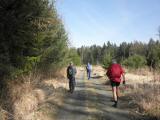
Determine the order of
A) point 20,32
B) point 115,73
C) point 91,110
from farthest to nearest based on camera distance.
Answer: point 115,73 < point 20,32 < point 91,110

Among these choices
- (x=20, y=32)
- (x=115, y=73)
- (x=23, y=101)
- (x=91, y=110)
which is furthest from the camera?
(x=115, y=73)

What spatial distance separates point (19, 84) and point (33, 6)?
3898 mm

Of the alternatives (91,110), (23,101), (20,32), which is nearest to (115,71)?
(91,110)

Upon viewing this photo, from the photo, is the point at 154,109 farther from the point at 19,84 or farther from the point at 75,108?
the point at 19,84

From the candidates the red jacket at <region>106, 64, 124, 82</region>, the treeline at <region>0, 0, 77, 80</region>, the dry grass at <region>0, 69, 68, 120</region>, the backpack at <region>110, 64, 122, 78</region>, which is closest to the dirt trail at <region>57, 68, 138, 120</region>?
the dry grass at <region>0, 69, 68, 120</region>

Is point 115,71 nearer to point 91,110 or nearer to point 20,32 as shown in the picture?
point 91,110

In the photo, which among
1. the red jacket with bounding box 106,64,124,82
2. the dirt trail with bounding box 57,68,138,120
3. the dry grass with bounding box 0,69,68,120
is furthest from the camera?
the red jacket with bounding box 106,64,124,82

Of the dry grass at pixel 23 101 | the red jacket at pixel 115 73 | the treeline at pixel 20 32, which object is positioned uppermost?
the treeline at pixel 20 32

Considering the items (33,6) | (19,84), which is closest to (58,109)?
(19,84)

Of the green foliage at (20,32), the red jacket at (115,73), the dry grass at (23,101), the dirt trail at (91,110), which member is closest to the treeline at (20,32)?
the green foliage at (20,32)

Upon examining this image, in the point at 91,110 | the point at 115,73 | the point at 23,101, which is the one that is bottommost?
the point at 91,110

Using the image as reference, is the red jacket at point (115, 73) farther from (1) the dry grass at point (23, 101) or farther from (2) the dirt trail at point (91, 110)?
(1) the dry grass at point (23, 101)

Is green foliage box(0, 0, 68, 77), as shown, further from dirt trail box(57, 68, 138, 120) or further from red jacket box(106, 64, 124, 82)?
red jacket box(106, 64, 124, 82)

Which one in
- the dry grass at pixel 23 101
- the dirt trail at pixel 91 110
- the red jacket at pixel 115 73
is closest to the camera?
the dry grass at pixel 23 101
